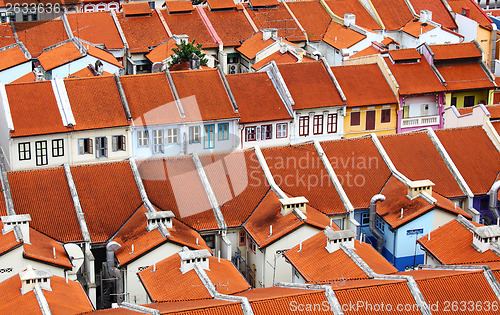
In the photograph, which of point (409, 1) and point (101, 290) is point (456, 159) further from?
point (409, 1)

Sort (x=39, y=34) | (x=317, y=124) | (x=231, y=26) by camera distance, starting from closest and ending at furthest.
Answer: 1. (x=317, y=124)
2. (x=39, y=34)
3. (x=231, y=26)

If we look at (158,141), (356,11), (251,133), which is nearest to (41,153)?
(158,141)

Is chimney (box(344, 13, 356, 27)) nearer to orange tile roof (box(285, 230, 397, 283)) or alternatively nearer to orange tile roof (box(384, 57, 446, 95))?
orange tile roof (box(384, 57, 446, 95))

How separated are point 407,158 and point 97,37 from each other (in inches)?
1832

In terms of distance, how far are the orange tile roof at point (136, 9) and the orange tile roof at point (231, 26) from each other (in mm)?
7671

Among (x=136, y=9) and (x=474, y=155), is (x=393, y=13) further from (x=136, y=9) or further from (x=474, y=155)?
(x=474, y=155)

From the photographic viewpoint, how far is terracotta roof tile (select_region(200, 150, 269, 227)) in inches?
3093

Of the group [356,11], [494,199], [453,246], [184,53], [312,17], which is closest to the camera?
[453,246]

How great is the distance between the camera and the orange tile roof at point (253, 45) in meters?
113

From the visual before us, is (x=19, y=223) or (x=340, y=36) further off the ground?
(x=340, y=36)

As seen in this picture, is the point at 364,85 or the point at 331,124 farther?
the point at 364,85

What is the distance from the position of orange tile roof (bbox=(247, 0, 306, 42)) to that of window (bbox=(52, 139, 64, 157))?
41.4 m

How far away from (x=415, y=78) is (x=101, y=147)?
114ft

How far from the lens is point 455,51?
340ft
